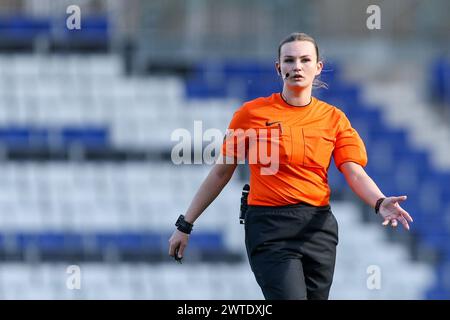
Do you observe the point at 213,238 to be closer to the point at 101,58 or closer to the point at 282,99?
the point at 101,58

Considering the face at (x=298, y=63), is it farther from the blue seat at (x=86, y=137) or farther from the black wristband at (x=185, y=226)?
the blue seat at (x=86, y=137)

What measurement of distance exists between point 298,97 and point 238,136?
0.30 metres

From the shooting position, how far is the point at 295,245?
236 inches

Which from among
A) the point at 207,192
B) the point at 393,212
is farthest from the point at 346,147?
the point at 207,192

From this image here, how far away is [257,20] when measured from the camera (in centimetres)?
1416

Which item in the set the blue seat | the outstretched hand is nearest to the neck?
the outstretched hand

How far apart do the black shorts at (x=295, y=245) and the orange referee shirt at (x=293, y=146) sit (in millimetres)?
55

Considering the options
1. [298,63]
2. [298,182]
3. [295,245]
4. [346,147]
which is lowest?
[295,245]

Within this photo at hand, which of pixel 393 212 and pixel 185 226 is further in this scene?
pixel 185 226

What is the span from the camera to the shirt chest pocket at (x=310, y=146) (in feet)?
19.7

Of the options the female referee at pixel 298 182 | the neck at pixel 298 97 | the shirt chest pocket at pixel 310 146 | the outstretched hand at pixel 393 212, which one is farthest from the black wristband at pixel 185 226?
the outstretched hand at pixel 393 212

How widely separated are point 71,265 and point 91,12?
2.97 meters

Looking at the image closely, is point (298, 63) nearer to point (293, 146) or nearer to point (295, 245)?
point (293, 146)

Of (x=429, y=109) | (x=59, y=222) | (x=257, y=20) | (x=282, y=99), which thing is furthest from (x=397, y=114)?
(x=282, y=99)
